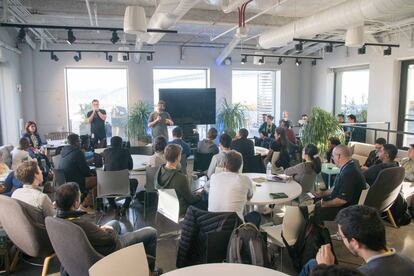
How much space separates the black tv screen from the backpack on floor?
24.3ft

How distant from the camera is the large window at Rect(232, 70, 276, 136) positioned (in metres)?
11.8

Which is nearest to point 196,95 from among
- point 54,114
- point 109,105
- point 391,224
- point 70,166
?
point 109,105

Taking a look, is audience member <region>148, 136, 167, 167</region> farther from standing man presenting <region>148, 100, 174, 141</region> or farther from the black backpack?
the black backpack

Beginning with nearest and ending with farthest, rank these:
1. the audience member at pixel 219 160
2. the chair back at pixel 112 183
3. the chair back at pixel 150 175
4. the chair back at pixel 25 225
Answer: the chair back at pixel 25 225 < the audience member at pixel 219 160 < the chair back at pixel 112 183 < the chair back at pixel 150 175

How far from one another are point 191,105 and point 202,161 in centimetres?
422

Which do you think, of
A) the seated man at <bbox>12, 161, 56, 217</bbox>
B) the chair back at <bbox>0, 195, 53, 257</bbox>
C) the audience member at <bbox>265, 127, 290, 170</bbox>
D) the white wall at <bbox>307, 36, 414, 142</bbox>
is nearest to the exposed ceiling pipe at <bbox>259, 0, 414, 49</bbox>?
the audience member at <bbox>265, 127, 290, 170</bbox>

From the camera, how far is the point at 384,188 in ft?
13.1

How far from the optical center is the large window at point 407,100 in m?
8.66

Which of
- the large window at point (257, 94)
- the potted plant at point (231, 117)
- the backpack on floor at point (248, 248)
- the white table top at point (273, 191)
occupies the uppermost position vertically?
the large window at point (257, 94)

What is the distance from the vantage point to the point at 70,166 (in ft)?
15.7

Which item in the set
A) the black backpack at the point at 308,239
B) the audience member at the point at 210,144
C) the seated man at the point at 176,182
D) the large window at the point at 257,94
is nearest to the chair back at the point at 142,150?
the audience member at the point at 210,144

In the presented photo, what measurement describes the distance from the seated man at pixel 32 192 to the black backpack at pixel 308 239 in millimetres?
2183

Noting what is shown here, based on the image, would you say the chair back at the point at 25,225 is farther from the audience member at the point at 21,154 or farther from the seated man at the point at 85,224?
the audience member at the point at 21,154

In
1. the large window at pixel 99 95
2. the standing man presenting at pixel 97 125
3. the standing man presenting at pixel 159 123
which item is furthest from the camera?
the large window at pixel 99 95
